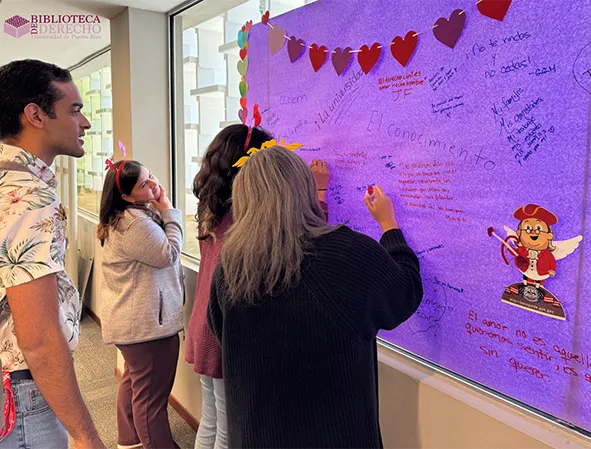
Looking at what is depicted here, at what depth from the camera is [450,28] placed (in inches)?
47.5

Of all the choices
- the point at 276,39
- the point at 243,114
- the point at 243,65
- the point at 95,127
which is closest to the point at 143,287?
the point at 243,114

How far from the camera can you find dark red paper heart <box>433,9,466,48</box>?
118 cm

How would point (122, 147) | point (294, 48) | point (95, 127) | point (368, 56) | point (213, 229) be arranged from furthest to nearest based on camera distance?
point (95, 127) → point (122, 147) → point (294, 48) → point (213, 229) → point (368, 56)

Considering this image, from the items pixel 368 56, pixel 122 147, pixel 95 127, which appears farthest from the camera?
pixel 95 127

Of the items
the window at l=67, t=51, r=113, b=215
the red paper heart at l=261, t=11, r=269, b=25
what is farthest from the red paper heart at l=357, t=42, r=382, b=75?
the window at l=67, t=51, r=113, b=215

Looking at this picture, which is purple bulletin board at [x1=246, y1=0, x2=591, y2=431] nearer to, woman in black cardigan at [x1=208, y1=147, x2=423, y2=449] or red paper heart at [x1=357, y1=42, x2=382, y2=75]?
red paper heart at [x1=357, y1=42, x2=382, y2=75]

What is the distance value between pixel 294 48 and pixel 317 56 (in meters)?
0.14

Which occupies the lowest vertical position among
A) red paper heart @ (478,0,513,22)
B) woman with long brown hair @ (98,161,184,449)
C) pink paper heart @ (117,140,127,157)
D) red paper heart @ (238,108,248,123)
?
woman with long brown hair @ (98,161,184,449)

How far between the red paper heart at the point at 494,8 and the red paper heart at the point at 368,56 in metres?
0.33

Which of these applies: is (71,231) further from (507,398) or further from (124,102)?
(507,398)

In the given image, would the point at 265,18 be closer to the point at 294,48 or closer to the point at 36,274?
the point at 294,48

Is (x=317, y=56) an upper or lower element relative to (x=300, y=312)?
upper

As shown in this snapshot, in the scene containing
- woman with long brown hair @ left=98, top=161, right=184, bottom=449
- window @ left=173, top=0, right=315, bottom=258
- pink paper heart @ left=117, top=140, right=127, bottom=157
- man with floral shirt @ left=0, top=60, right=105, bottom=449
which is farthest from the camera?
pink paper heart @ left=117, top=140, right=127, bottom=157

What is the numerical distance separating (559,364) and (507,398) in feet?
0.58
